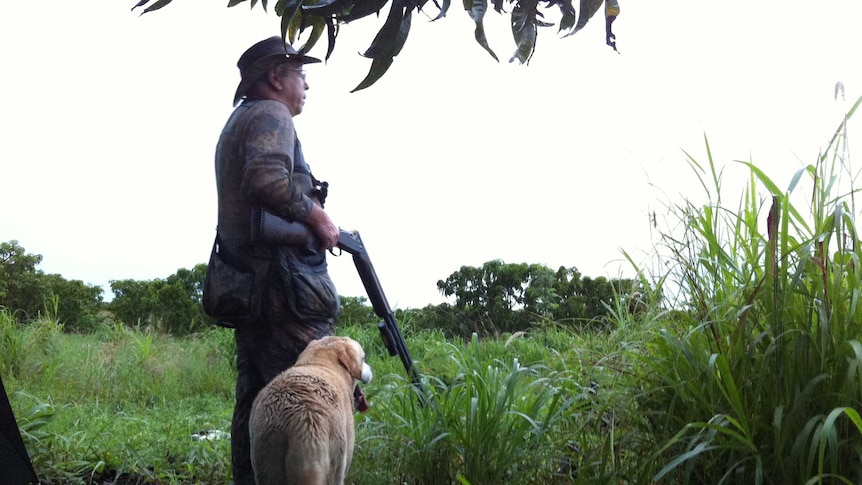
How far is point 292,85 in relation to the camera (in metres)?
3.70

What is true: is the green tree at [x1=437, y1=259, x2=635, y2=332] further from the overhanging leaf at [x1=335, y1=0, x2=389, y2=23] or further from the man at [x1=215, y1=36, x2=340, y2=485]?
the overhanging leaf at [x1=335, y1=0, x2=389, y2=23]

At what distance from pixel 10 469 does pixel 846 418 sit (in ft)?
10.9

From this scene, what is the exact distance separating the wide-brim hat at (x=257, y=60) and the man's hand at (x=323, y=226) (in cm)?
62

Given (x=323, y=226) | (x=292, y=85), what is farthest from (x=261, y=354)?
(x=292, y=85)

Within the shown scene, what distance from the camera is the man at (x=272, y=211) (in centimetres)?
343

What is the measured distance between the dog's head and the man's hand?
564 mm

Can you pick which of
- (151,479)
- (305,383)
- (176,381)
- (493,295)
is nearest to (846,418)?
(305,383)

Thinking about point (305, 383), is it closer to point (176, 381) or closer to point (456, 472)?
point (456, 472)

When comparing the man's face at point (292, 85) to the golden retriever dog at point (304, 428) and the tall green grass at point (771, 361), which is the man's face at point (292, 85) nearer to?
the golden retriever dog at point (304, 428)

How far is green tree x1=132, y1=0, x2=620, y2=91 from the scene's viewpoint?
91.7 inches

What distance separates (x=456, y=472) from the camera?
342 cm

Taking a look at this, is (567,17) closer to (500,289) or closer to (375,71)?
(375,71)

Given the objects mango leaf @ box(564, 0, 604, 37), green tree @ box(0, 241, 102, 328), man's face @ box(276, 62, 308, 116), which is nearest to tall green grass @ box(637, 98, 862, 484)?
mango leaf @ box(564, 0, 604, 37)

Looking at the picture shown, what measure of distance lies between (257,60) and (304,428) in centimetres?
166
